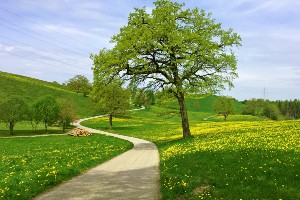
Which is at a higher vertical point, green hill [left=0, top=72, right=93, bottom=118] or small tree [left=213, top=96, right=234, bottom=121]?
green hill [left=0, top=72, right=93, bottom=118]

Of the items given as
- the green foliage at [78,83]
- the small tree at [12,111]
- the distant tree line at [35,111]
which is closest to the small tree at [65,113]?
the distant tree line at [35,111]

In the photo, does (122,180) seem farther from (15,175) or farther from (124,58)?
(124,58)

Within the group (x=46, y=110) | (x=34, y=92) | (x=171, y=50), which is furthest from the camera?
(x=34, y=92)

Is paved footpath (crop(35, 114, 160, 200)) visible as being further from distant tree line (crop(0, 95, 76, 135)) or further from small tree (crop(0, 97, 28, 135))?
distant tree line (crop(0, 95, 76, 135))

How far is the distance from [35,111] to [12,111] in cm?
502

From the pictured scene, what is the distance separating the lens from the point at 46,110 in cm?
6788

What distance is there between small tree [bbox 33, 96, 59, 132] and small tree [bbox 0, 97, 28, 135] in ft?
7.80

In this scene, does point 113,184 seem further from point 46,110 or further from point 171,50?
point 46,110

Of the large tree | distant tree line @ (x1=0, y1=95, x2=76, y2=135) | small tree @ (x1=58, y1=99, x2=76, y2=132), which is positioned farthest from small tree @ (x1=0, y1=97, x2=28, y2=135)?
the large tree

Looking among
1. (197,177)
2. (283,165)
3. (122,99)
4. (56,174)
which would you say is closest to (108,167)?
(56,174)

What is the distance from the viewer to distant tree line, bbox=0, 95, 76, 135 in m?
63.3

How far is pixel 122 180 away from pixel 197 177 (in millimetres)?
4129

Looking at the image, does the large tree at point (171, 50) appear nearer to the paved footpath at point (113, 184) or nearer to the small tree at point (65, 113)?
the paved footpath at point (113, 184)

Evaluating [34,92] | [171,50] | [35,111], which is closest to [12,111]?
[35,111]
